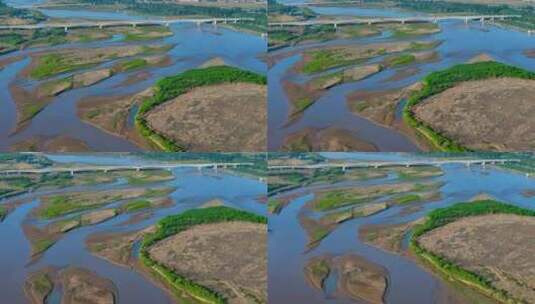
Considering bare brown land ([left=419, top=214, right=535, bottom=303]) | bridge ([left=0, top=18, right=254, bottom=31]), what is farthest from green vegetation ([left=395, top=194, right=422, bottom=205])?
bridge ([left=0, top=18, right=254, bottom=31])

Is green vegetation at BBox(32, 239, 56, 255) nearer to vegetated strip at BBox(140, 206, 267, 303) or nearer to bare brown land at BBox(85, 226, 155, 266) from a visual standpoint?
bare brown land at BBox(85, 226, 155, 266)

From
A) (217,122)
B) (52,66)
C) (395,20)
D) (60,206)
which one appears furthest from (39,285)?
(395,20)

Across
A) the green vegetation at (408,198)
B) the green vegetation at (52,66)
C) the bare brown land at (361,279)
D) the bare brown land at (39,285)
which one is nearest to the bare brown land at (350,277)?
the bare brown land at (361,279)

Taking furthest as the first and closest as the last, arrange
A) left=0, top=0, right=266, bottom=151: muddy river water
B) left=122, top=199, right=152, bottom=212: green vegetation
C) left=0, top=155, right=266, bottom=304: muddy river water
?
left=122, top=199, right=152, bottom=212: green vegetation, left=0, top=155, right=266, bottom=304: muddy river water, left=0, top=0, right=266, bottom=151: muddy river water

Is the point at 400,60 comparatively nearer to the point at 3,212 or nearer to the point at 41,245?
the point at 41,245

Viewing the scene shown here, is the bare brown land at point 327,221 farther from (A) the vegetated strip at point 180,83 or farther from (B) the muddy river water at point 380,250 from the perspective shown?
(A) the vegetated strip at point 180,83

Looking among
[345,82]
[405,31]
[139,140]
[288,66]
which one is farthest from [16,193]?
[405,31]

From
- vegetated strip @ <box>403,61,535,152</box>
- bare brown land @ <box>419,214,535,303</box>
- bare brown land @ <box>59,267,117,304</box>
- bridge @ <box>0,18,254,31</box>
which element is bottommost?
bare brown land @ <box>59,267,117,304</box>
